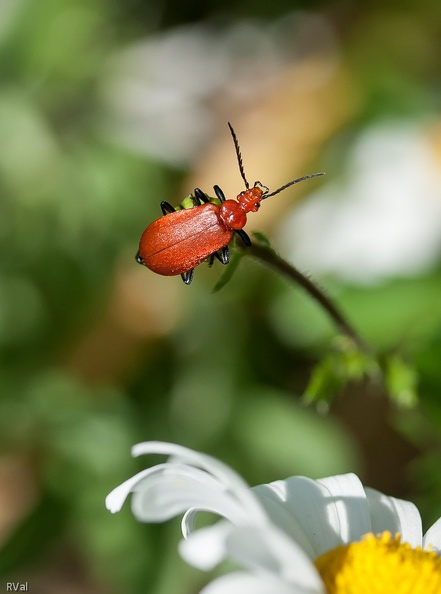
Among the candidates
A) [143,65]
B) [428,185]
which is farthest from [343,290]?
[143,65]

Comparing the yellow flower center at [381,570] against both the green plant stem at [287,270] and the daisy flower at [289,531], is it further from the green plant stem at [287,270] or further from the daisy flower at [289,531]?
the green plant stem at [287,270]

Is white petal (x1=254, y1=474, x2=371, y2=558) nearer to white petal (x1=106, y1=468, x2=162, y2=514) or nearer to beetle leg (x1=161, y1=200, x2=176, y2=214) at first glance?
white petal (x1=106, y1=468, x2=162, y2=514)

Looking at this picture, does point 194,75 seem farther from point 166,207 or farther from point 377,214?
point 166,207

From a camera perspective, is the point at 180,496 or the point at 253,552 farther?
the point at 180,496

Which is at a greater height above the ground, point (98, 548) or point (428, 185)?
point (428, 185)

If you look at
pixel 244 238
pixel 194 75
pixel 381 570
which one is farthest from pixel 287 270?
pixel 194 75

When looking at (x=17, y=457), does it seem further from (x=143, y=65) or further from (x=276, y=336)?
(x=143, y=65)

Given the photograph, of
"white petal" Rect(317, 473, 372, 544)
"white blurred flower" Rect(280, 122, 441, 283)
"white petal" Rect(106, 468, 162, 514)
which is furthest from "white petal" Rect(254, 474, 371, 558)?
"white blurred flower" Rect(280, 122, 441, 283)
